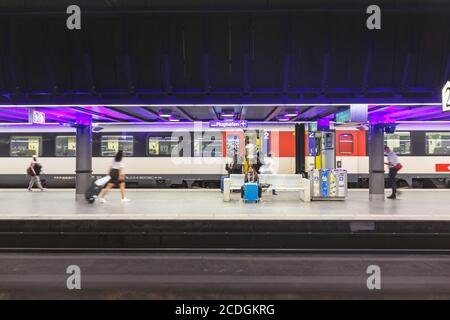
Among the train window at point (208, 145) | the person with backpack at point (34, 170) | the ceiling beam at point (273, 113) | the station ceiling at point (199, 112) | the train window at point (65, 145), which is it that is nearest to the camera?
the station ceiling at point (199, 112)

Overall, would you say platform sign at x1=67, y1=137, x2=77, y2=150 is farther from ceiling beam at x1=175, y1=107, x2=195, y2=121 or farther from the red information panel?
the red information panel

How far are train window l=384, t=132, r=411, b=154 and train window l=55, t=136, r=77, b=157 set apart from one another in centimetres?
1415

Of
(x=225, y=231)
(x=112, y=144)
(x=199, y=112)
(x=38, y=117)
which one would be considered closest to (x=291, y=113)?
(x=199, y=112)

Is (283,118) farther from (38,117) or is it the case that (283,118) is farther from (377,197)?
(38,117)

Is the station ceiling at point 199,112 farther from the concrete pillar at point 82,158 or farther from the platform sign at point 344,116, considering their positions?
the platform sign at point 344,116

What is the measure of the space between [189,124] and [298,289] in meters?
14.0

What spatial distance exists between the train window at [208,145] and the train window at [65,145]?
18.6 feet

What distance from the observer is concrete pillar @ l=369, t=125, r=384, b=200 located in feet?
45.8

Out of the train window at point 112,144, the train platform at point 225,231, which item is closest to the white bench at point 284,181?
the train platform at point 225,231

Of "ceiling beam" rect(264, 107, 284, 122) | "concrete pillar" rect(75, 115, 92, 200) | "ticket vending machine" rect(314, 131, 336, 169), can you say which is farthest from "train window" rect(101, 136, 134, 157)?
"ticket vending machine" rect(314, 131, 336, 169)

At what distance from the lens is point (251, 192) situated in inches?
516

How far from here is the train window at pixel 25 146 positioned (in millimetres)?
19156

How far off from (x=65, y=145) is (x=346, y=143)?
1277cm

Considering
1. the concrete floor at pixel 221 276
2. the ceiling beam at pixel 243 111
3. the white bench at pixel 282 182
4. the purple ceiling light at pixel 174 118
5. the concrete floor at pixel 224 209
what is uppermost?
the ceiling beam at pixel 243 111
